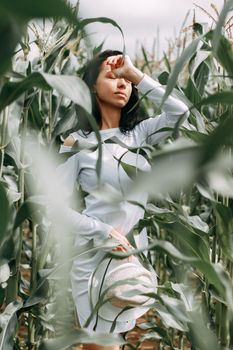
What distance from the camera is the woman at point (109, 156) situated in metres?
1.43

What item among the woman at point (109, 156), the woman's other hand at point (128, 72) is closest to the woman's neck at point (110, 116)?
the woman at point (109, 156)

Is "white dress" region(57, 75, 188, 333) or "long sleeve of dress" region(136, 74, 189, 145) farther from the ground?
"long sleeve of dress" region(136, 74, 189, 145)

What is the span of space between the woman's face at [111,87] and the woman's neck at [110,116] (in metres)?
0.02

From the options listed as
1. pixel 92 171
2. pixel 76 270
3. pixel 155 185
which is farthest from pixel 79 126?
pixel 155 185

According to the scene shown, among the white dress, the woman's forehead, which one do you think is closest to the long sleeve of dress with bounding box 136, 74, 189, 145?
the white dress

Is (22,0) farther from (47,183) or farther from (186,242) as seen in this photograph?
(186,242)

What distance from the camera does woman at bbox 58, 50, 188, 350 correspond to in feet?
4.69

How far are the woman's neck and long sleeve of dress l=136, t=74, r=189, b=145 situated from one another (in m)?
0.06

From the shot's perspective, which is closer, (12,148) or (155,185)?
(155,185)

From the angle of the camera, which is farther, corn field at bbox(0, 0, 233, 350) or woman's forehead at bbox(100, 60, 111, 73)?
woman's forehead at bbox(100, 60, 111, 73)

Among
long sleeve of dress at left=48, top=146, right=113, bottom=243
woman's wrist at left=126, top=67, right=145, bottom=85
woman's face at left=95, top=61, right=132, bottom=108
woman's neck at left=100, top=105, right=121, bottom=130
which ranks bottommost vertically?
long sleeve of dress at left=48, top=146, right=113, bottom=243

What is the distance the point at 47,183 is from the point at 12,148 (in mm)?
891

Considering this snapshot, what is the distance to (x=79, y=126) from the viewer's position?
1582 mm

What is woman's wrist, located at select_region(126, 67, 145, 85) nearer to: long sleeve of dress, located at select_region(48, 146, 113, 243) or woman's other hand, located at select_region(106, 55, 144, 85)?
woman's other hand, located at select_region(106, 55, 144, 85)
